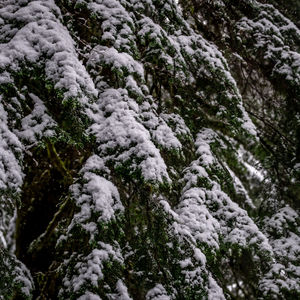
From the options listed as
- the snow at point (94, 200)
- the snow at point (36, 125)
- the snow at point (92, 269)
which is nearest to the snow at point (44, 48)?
the snow at point (36, 125)

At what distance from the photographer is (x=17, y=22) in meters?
1.84

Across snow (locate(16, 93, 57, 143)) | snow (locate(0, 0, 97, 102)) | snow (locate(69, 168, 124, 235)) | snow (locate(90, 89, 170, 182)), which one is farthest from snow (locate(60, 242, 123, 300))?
snow (locate(0, 0, 97, 102))

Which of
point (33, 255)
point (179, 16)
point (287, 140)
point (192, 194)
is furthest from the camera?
point (287, 140)

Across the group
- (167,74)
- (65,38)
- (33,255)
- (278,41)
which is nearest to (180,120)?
(167,74)

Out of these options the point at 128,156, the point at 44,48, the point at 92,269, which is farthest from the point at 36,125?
the point at 92,269

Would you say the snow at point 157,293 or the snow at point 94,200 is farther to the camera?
the snow at point 157,293

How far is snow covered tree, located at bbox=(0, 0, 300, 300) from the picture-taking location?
170 centimetres

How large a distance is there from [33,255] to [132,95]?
190 centimetres

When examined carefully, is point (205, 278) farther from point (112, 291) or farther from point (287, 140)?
point (287, 140)

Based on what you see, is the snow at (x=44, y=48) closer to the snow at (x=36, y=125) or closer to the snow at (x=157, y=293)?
the snow at (x=36, y=125)

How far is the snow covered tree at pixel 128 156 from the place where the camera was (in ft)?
5.58

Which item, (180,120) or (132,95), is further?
(180,120)

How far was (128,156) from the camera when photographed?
178 cm

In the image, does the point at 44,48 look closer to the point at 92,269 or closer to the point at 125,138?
the point at 125,138
